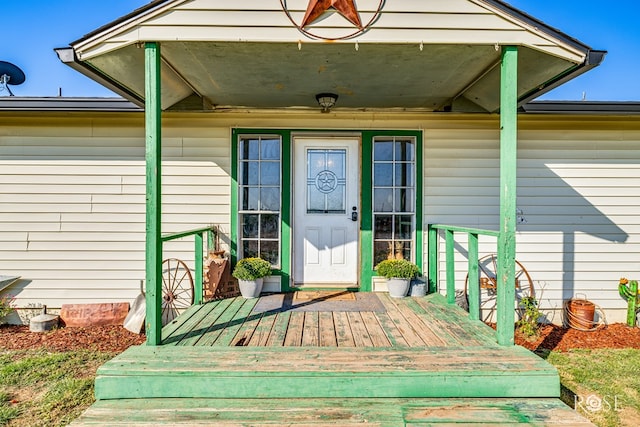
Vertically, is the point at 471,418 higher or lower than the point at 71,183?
lower

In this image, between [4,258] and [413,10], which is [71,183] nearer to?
[4,258]

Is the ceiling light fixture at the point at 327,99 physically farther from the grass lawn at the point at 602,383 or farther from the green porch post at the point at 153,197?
the grass lawn at the point at 602,383

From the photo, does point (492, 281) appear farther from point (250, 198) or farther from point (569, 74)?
point (250, 198)

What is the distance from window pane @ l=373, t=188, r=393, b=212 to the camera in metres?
4.77

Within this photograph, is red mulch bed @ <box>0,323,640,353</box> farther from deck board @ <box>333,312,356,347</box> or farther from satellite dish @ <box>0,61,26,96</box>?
satellite dish @ <box>0,61,26,96</box>

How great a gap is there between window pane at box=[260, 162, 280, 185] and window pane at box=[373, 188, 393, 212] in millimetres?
1262

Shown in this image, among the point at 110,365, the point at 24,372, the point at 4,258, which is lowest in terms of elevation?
the point at 24,372

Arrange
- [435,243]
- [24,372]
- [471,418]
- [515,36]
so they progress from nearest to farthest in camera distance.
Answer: [471,418] → [515,36] → [24,372] → [435,243]

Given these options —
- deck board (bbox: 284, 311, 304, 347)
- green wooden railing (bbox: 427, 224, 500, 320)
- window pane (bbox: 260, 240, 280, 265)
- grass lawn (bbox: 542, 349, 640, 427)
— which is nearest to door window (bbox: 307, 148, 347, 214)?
window pane (bbox: 260, 240, 280, 265)

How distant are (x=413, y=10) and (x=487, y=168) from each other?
2.60m

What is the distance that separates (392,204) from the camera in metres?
4.79

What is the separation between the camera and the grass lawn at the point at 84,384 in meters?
2.88

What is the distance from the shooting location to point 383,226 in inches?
188

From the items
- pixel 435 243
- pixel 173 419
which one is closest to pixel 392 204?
pixel 435 243
